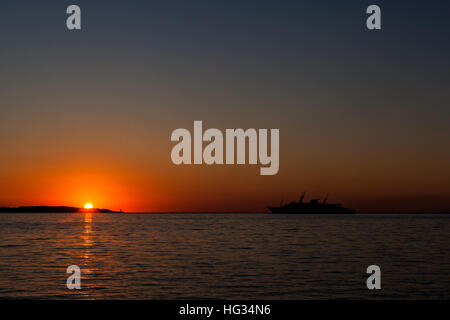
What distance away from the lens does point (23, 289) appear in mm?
24828

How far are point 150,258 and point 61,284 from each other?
15.6 meters

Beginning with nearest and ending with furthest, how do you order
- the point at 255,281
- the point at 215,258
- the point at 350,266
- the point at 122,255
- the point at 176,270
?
the point at 255,281, the point at 176,270, the point at 350,266, the point at 215,258, the point at 122,255

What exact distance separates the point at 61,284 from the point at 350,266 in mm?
20372
